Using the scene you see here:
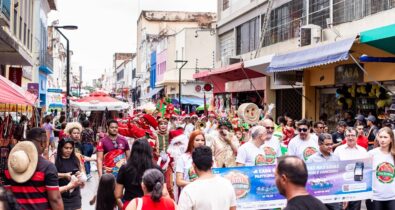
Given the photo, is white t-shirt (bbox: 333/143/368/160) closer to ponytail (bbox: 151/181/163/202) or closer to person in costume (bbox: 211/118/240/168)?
person in costume (bbox: 211/118/240/168)

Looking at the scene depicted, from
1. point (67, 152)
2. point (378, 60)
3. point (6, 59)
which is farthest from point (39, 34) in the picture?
point (67, 152)

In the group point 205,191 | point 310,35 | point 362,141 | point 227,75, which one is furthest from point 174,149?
point 227,75

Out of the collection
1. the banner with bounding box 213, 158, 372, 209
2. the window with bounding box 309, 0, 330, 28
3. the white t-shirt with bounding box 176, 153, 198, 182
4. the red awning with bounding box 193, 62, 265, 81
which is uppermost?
the window with bounding box 309, 0, 330, 28

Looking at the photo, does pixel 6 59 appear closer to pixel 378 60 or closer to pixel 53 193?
pixel 378 60

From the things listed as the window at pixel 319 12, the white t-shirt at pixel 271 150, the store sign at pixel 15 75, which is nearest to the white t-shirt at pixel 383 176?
the white t-shirt at pixel 271 150

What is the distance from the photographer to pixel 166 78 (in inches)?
1944

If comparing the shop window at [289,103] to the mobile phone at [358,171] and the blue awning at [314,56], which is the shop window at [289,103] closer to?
the blue awning at [314,56]

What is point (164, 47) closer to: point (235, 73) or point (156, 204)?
point (235, 73)

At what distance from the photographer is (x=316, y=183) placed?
24.8 feet

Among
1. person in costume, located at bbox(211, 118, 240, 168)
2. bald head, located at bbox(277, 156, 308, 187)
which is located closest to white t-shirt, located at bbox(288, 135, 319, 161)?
person in costume, located at bbox(211, 118, 240, 168)

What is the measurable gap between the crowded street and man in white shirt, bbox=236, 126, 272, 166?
0.02 metres

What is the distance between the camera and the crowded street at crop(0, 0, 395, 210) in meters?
5.30

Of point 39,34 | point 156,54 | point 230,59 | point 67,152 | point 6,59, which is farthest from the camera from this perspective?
point 156,54

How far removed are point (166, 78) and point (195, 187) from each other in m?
44.7
